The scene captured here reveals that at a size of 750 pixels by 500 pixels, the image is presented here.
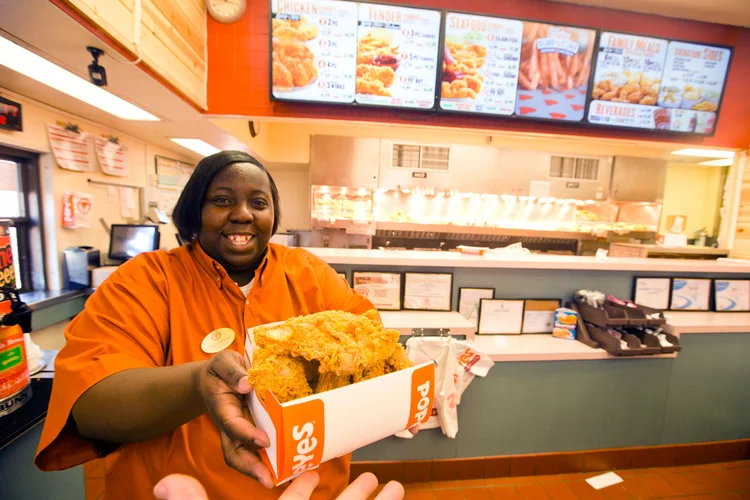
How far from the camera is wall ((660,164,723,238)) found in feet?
20.4

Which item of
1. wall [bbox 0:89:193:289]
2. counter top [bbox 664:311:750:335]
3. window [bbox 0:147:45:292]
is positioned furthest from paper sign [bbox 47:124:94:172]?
counter top [bbox 664:311:750:335]

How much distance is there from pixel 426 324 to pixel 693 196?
299 inches

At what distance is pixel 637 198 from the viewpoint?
5.29 m

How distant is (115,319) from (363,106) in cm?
226

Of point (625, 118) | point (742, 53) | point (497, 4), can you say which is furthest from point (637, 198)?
point (497, 4)

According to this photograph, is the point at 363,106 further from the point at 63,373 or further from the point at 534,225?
the point at 534,225

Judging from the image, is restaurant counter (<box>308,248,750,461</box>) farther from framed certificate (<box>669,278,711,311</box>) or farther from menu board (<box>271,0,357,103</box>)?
menu board (<box>271,0,357,103</box>)

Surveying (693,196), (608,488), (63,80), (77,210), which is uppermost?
(63,80)

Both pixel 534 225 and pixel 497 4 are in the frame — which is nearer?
pixel 497 4

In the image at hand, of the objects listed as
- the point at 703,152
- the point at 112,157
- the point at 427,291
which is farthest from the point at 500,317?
the point at 112,157

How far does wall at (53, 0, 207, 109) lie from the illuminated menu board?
1862mm

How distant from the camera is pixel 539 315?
2.29 metres

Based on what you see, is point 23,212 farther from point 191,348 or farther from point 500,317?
point 500,317

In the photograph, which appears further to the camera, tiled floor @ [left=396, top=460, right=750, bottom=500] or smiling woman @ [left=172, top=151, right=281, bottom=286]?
tiled floor @ [left=396, top=460, right=750, bottom=500]
